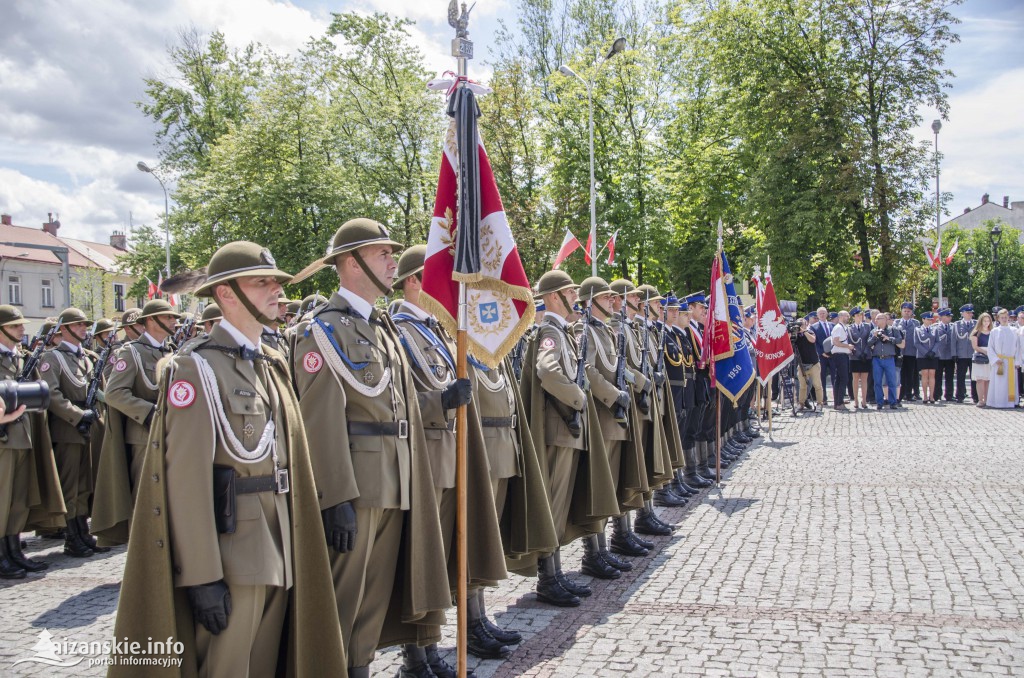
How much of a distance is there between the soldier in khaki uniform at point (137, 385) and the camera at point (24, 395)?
4188mm

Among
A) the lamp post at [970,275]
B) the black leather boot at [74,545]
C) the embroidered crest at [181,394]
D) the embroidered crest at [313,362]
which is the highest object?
the lamp post at [970,275]

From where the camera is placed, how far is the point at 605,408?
704 cm

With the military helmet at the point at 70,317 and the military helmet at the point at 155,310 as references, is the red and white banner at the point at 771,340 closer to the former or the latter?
the military helmet at the point at 155,310

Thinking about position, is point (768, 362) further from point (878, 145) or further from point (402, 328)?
point (878, 145)

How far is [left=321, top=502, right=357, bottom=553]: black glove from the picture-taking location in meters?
3.85

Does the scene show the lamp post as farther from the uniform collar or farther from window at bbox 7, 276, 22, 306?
window at bbox 7, 276, 22, 306

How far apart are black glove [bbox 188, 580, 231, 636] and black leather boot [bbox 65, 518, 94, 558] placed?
584 centimetres

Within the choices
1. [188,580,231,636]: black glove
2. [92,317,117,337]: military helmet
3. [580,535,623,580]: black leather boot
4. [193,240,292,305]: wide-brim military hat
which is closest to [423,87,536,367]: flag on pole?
[193,240,292,305]: wide-brim military hat

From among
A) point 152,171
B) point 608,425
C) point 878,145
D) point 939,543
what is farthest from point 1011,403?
point 152,171

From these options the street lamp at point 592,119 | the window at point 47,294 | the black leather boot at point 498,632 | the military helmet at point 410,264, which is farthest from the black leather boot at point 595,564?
the window at point 47,294

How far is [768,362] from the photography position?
45.3 feet

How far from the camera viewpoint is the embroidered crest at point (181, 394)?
10.8 ft

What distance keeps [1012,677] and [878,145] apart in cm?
2496

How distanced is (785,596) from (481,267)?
11.1 feet
